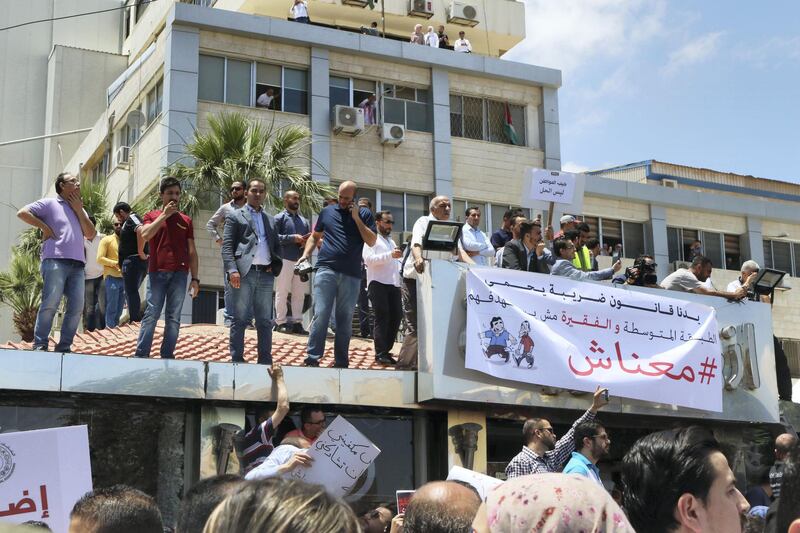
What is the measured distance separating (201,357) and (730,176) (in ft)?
88.0

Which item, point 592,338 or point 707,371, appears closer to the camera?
point 592,338

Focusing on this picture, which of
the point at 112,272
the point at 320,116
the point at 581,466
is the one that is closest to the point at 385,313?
the point at 112,272

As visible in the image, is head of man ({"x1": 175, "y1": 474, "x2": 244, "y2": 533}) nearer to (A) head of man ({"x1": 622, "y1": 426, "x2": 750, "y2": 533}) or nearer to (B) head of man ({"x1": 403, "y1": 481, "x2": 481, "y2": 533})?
(B) head of man ({"x1": 403, "y1": 481, "x2": 481, "y2": 533})

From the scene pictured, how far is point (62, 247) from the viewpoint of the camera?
977 centimetres

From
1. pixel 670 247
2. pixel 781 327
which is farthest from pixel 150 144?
pixel 781 327

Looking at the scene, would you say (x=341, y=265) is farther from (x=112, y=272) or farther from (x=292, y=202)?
(x=112, y=272)

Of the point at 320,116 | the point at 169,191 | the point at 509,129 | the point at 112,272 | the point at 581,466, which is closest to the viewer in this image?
the point at 581,466

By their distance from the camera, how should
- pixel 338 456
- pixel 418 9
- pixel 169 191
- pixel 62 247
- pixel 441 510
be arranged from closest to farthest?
pixel 441 510
pixel 338 456
pixel 62 247
pixel 169 191
pixel 418 9

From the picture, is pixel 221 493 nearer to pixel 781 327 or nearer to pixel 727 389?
pixel 727 389

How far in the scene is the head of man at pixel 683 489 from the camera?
134 inches

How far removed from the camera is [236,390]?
10078mm

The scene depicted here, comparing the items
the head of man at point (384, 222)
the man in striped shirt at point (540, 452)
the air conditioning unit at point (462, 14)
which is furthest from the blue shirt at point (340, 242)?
the air conditioning unit at point (462, 14)

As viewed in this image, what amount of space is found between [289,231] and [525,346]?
169 inches

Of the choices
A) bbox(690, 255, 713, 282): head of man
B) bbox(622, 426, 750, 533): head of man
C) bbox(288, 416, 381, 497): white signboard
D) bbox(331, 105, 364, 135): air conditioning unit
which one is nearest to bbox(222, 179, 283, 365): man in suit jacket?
bbox(288, 416, 381, 497): white signboard
